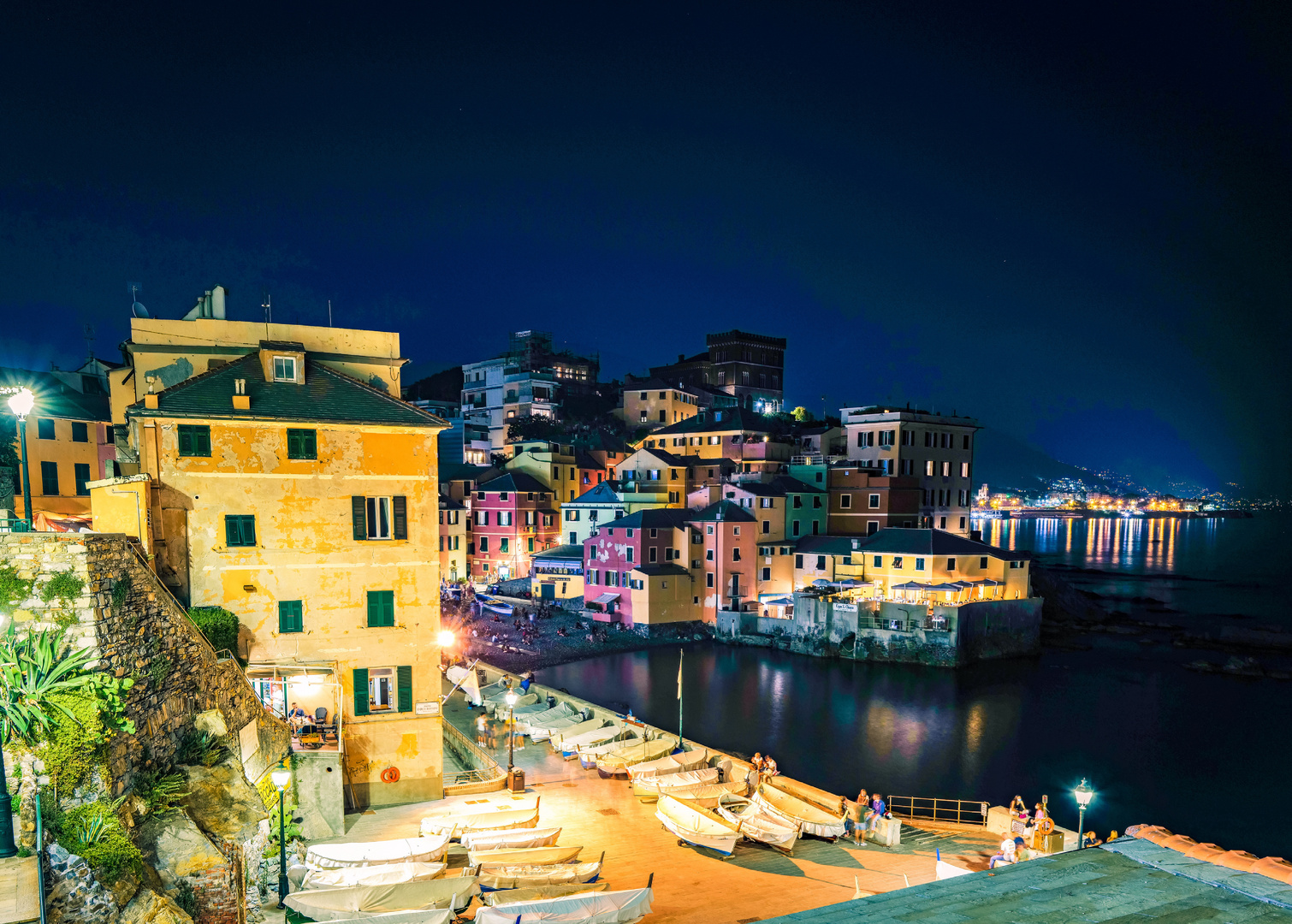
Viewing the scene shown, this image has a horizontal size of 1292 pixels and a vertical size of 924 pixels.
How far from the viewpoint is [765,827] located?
18.9 m

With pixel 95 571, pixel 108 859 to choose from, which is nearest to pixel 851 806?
pixel 108 859

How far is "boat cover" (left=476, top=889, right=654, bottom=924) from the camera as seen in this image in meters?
12.5

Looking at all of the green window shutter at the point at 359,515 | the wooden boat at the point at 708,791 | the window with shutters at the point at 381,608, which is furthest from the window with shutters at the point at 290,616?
the wooden boat at the point at 708,791

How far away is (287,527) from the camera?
2003cm

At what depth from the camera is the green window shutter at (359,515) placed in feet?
67.6

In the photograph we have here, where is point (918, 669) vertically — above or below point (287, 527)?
below

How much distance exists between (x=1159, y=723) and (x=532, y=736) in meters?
37.7

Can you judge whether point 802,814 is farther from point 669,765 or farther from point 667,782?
point 669,765

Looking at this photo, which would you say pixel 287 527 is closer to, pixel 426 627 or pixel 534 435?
pixel 426 627

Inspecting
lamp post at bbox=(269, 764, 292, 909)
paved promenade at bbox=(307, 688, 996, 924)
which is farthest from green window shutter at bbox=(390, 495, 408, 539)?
lamp post at bbox=(269, 764, 292, 909)

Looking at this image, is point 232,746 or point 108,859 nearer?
point 108,859

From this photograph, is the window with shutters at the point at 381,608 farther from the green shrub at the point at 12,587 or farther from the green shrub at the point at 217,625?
the green shrub at the point at 12,587

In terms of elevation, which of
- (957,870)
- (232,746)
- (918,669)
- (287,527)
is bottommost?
(918,669)

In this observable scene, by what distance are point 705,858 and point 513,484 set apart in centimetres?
5270
